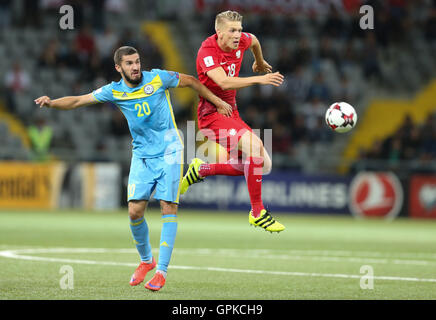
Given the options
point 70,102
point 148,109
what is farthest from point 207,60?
point 70,102

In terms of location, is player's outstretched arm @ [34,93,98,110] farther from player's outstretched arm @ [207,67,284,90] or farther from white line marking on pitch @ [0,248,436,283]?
white line marking on pitch @ [0,248,436,283]

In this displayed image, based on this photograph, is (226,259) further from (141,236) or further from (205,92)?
(205,92)

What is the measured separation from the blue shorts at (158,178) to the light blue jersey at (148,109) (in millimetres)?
80

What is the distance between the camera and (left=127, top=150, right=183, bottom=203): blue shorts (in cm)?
881

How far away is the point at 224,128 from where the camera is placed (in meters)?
9.91

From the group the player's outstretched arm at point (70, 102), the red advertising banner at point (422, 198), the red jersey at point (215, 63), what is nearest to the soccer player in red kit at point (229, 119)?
the red jersey at point (215, 63)

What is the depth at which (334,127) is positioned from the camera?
9914 millimetres

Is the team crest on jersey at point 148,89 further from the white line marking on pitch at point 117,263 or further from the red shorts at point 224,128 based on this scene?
the white line marking on pitch at point 117,263

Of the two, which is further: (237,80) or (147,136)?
(237,80)

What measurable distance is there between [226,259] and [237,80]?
331 cm

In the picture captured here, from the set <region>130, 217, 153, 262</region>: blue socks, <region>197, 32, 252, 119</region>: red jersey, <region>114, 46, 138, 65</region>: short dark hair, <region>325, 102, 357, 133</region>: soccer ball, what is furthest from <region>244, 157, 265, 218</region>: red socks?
<region>114, 46, 138, 65</region>: short dark hair

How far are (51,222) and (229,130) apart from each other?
9167 mm

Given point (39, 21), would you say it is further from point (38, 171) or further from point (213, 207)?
point (213, 207)
